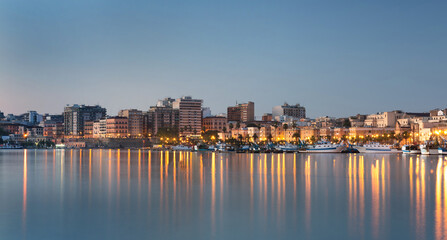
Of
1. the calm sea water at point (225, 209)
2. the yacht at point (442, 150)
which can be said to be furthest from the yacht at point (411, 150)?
the calm sea water at point (225, 209)

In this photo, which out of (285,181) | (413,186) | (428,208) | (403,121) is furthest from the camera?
(403,121)

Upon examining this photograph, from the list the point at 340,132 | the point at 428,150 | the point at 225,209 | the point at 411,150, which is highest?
the point at 340,132

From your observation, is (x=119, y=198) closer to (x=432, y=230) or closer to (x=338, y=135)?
(x=432, y=230)

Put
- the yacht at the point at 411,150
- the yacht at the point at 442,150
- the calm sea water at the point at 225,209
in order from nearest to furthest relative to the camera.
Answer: the calm sea water at the point at 225,209 → the yacht at the point at 442,150 → the yacht at the point at 411,150

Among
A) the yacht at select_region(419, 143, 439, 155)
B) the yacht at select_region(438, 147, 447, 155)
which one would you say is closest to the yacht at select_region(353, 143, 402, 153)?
the yacht at select_region(419, 143, 439, 155)

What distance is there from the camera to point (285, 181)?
139ft

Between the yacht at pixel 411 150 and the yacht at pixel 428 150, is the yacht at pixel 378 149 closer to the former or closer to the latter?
the yacht at pixel 411 150

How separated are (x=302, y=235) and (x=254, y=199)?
979 centimetres

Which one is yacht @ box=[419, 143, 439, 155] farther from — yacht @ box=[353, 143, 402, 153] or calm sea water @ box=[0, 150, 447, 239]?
calm sea water @ box=[0, 150, 447, 239]

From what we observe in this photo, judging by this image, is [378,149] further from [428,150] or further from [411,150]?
[428,150]

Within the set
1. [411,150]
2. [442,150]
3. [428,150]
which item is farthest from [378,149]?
[442,150]

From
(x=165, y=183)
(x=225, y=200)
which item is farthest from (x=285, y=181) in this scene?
(x=225, y=200)

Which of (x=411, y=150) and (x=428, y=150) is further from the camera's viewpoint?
(x=411, y=150)

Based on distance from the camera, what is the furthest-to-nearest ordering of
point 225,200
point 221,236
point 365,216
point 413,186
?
1. point 413,186
2. point 225,200
3. point 365,216
4. point 221,236
